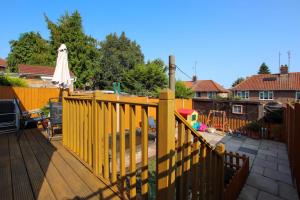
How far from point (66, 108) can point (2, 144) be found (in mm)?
1568

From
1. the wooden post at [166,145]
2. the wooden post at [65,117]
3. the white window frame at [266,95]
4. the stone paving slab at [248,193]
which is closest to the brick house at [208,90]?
the white window frame at [266,95]

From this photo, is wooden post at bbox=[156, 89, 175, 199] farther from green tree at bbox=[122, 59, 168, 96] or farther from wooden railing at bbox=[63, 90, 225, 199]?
green tree at bbox=[122, 59, 168, 96]

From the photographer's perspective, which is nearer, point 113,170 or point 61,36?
point 113,170

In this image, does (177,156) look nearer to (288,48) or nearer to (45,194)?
(45,194)

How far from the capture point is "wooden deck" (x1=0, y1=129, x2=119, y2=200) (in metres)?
1.93

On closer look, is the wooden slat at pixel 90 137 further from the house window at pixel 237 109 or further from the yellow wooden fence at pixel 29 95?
the house window at pixel 237 109

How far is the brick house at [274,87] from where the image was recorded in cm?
2045

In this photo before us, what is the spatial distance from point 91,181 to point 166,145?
136 centimetres

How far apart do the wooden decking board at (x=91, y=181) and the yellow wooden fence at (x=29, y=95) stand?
602 cm

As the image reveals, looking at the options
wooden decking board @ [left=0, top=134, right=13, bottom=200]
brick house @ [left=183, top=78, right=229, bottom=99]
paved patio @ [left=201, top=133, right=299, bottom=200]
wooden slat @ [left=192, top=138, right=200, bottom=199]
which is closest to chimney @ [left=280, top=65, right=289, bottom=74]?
brick house @ [left=183, top=78, right=229, bottom=99]

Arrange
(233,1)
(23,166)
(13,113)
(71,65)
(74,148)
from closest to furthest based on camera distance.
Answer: (23,166), (74,148), (13,113), (233,1), (71,65)

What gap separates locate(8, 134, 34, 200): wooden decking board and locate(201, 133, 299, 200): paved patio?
3.68 metres

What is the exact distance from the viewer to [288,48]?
1125 inches

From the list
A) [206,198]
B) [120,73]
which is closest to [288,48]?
[120,73]
